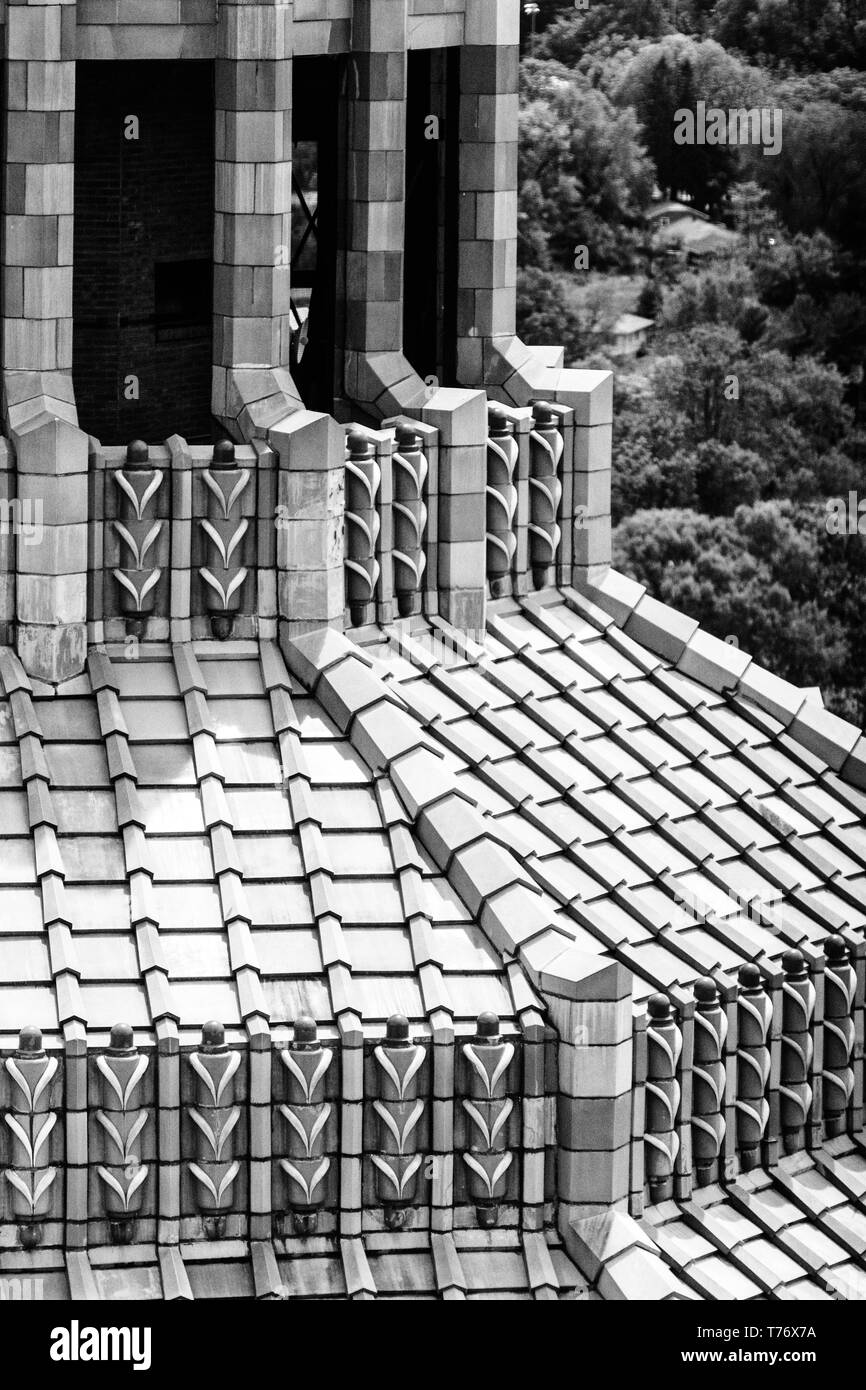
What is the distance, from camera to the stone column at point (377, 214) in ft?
129

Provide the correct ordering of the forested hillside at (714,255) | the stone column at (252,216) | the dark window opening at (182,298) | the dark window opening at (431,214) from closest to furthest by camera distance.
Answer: the stone column at (252,216) < the dark window opening at (182,298) < the dark window opening at (431,214) < the forested hillside at (714,255)

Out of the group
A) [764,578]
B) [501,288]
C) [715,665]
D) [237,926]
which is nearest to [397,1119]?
[237,926]

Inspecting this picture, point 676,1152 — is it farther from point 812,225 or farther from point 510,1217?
point 812,225

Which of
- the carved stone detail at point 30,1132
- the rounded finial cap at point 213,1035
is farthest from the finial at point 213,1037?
the carved stone detail at point 30,1132

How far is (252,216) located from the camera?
3809 centimetres

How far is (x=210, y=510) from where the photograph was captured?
1485 inches

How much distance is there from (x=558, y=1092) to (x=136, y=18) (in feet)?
41.1

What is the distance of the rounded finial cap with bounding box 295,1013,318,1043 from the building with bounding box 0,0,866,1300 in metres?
0.05

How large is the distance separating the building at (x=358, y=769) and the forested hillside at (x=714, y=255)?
7330 cm

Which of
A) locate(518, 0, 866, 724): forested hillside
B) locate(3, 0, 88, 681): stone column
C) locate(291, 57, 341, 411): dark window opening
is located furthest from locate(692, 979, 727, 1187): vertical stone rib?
locate(518, 0, 866, 724): forested hillside

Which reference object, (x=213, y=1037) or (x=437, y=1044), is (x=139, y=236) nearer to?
(x=213, y=1037)

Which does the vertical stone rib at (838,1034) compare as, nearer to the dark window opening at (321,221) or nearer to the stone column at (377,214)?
the stone column at (377,214)

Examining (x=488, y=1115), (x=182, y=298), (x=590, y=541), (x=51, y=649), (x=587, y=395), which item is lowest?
(x=488, y=1115)

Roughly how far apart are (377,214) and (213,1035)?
11.0 m
